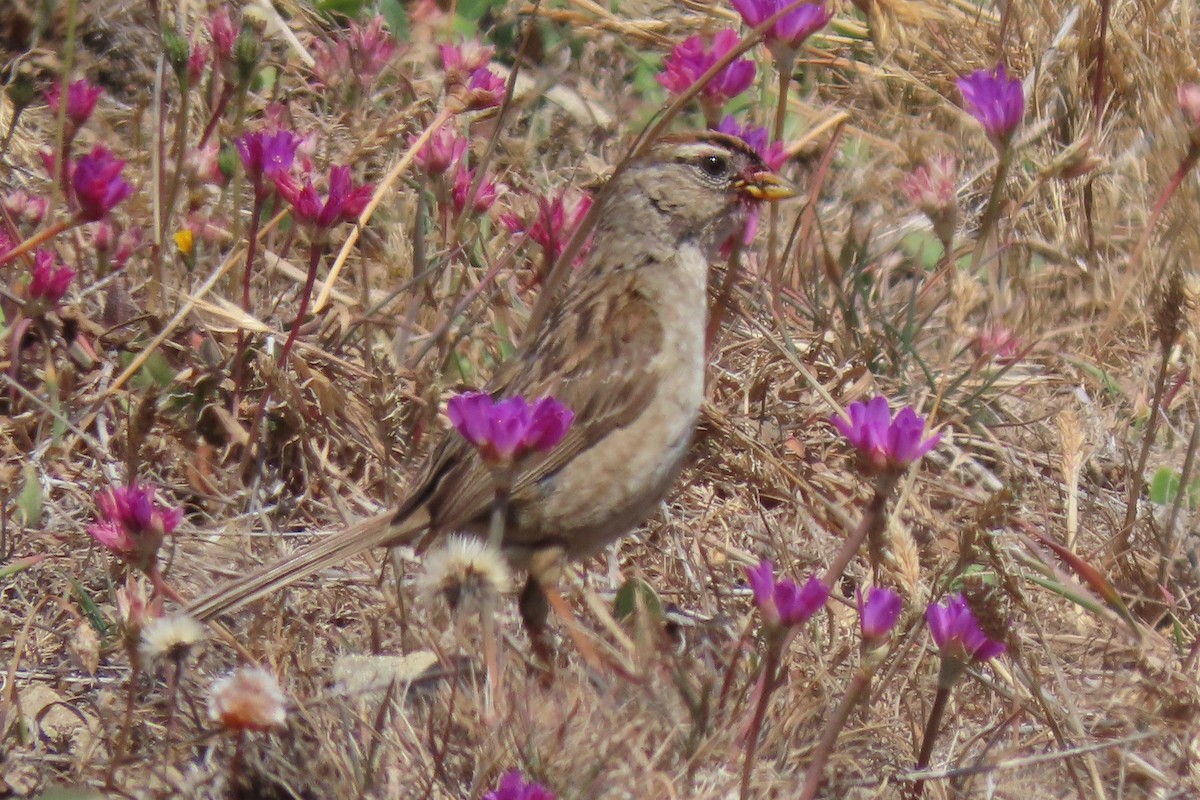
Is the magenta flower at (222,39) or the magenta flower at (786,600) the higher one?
the magenta flower at (222,39)

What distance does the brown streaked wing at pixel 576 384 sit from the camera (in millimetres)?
3428

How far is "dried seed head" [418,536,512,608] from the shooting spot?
2.31m

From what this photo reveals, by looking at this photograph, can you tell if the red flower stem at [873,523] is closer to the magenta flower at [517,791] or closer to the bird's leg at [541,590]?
the magenta flower at [517,791]

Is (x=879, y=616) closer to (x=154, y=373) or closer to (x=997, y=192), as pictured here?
(x=997, y=192)

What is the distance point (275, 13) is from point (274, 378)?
2307 millimetres

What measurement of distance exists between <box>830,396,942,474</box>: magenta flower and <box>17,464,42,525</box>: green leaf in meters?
2.10

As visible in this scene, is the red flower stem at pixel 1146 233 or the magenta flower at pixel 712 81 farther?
the magenta flower at pixel 712 81

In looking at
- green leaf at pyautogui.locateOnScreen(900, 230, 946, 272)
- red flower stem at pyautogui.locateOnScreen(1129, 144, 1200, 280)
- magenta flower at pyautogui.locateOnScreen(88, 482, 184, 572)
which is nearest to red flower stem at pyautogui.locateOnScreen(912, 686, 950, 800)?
magenta flower at pyautogui.locateOnScreen(88, 482, 184, 572)

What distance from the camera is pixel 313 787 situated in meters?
2.72

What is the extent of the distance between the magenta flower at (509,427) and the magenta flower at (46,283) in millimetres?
1664

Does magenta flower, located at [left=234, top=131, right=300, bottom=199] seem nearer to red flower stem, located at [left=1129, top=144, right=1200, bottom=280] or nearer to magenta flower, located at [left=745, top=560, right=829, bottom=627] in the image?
magenta flower, located at [left=745, top=560, right=829, bottom=627]

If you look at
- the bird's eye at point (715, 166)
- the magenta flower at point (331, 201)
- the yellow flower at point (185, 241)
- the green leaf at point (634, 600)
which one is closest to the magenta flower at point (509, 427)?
the green leaf at point (634, 600)

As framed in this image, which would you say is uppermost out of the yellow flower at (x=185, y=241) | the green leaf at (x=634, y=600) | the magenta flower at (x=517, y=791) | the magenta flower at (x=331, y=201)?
the magenta flower at (x=331, y=201)

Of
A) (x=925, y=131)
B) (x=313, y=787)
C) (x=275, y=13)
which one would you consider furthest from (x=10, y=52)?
(x=313, y=787)
